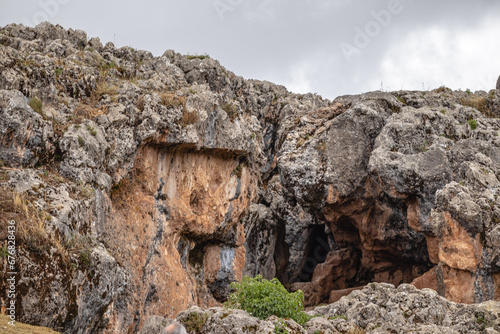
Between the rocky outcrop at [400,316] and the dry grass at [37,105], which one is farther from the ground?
the dry grass at [37,105]

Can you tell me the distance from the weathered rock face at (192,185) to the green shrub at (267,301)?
1.24 metres

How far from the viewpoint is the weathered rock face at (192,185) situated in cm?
1124

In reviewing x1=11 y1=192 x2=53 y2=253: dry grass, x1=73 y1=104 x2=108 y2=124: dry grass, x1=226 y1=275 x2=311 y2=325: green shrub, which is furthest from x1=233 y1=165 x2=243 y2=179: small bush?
x1=11 y1=192 x2=53 y2=253: dry grass

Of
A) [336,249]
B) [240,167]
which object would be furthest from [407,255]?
[240,167]

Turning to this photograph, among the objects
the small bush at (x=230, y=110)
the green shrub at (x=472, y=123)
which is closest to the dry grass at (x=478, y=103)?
the green shrub at (x=472, y=123)

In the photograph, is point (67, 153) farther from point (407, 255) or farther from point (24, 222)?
point (407, 255)

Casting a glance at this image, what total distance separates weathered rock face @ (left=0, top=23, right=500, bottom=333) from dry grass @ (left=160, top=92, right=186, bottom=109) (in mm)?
68

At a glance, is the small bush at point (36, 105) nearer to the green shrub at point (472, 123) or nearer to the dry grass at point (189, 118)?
the dry grass at point (189, 118)

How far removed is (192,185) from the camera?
20578 millimetres

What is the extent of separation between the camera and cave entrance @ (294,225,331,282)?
33.6 m

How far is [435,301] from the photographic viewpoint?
11695 mm

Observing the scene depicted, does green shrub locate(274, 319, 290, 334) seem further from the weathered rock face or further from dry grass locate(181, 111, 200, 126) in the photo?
dry grass locate(181, 111, 200, 126)

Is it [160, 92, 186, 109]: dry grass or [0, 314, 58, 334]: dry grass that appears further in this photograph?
[160, 92, 186, 109]: dry grass

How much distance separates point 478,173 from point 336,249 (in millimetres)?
16438
